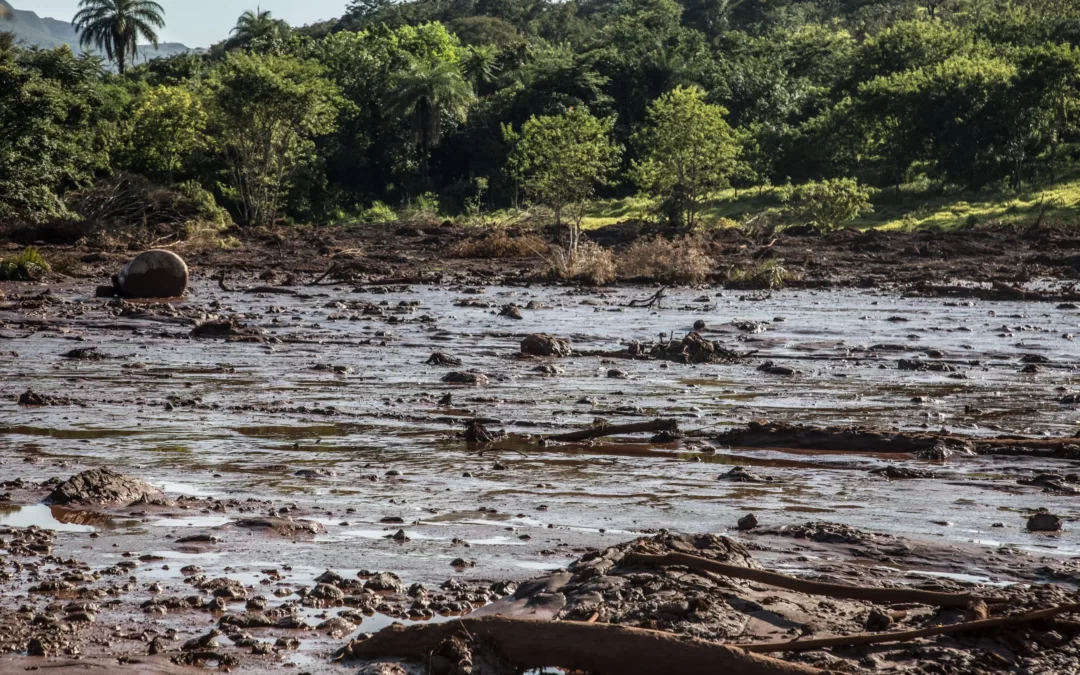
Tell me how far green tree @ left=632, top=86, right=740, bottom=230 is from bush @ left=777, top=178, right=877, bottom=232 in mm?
2754

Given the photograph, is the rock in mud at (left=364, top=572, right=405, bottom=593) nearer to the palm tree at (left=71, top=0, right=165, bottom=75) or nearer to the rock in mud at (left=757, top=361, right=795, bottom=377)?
the rock in mud at (left=757, top=361, right=795, bottom=377)

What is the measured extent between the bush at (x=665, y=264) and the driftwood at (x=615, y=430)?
20490 millimetres

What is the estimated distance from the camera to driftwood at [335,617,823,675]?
3.51 meters

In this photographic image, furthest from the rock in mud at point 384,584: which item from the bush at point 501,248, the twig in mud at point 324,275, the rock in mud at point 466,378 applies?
the bush at point 501,248

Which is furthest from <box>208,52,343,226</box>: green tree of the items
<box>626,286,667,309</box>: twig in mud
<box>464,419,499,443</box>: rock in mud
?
<box>464,419,499,443</box>: rock in mud

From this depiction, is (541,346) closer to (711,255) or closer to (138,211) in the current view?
(711,255)

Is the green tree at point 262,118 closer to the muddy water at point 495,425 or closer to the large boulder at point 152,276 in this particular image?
the large boulder at point 152,276

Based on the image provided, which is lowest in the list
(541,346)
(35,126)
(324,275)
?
(541,346)

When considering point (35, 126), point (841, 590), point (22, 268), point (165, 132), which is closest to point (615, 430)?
point (841, 590)

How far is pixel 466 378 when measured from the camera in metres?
12.1

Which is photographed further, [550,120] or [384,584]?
[550,120]

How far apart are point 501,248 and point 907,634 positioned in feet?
105

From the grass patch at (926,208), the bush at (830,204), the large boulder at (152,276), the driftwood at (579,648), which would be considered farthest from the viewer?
the bush at (830,204)

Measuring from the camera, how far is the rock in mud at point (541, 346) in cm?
1466
